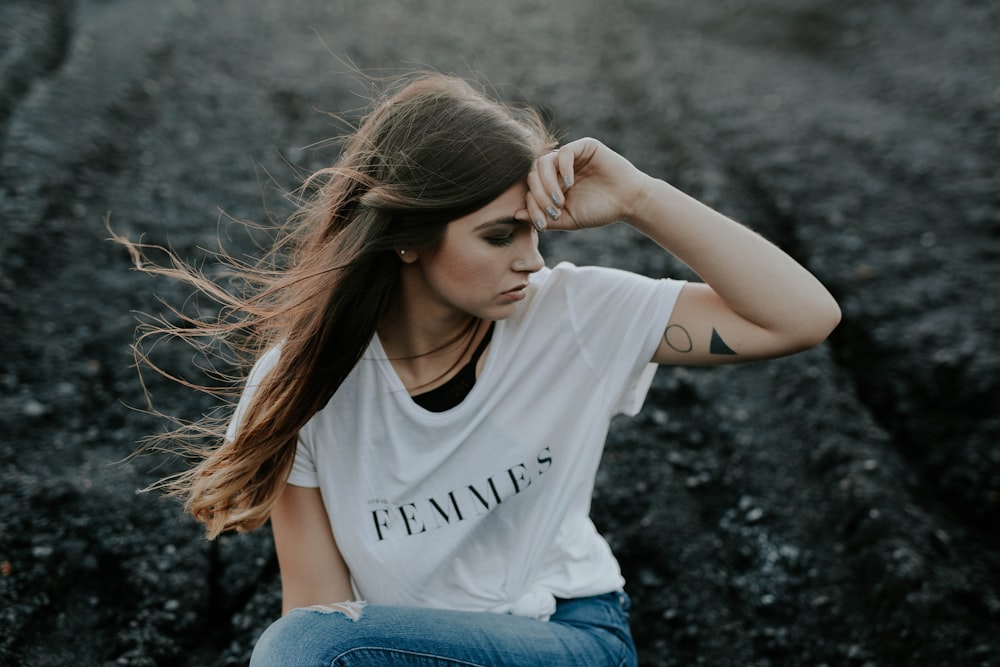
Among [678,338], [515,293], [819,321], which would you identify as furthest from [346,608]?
[819,321]

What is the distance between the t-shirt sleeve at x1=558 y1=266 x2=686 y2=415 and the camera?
2318 millimetres

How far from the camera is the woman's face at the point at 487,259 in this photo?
2.18 meters

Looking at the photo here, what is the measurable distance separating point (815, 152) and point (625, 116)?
1.60 metres

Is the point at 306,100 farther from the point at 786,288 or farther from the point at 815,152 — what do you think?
the point at 786,288

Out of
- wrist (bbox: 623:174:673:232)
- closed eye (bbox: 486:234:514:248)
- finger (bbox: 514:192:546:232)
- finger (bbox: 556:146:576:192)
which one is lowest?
closed eye (bbox: 486:234:514:248)

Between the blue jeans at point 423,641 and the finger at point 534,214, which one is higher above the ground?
the finger at point 534,214

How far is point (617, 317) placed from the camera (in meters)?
2.34

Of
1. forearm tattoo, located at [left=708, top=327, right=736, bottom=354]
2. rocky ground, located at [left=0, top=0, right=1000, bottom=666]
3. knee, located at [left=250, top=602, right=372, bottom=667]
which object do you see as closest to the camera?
knee, located at [left=250, top=602, right=372, bottom=667]

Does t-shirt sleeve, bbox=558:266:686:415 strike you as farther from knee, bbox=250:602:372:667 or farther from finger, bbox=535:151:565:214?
knee, bbox=250:602:372:667

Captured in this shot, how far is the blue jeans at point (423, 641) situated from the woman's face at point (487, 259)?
839 mm

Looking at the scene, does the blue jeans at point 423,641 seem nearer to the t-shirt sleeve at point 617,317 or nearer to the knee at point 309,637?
the knee at point 309,637

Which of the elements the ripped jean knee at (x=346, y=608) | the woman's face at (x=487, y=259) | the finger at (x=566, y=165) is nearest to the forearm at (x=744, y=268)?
the finger at (x=566, y=165)

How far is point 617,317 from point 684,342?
203 mm

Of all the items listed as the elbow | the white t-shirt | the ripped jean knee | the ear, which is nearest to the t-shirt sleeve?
the white t-shirt
